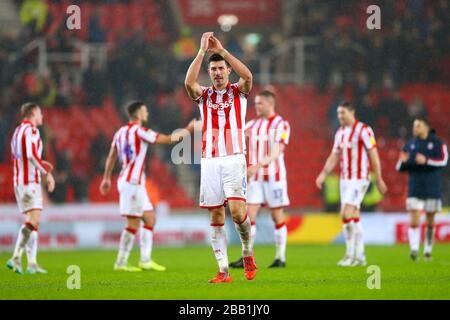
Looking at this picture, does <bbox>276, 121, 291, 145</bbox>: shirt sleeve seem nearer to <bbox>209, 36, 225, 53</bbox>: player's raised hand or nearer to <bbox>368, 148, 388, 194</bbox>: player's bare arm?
<bbox>368, 148, 388, 194</bbox>: player's bare arm

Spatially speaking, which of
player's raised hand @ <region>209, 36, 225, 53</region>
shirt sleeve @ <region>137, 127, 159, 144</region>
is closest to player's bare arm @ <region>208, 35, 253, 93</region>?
player's raised hand @ <region>209, 36, 225, 53</region>

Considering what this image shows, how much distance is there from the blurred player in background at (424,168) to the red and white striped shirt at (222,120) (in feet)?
19.4

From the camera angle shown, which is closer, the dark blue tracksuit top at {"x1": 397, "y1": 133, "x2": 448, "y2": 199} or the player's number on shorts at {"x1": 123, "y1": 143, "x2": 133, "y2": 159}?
the player's number on shorts at {"x1": 123, "y1": 143, "x2": 133, "y2": 159}

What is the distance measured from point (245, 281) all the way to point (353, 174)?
3.96 m

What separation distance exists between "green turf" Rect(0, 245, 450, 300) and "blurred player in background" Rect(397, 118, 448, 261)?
32.2 inches

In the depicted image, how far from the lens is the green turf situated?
8.14 metres

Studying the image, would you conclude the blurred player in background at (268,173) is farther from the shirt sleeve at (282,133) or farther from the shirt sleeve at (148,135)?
the shirt sleeve at (148,135)

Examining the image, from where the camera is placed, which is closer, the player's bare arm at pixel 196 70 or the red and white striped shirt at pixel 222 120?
the player's bare arm at pixel 196 70

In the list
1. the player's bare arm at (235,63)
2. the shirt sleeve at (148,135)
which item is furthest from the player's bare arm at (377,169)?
the player's bare arm at (235,63)

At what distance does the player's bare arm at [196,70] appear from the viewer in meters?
8.62

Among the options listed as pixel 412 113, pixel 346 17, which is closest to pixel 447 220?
pixel 412 113

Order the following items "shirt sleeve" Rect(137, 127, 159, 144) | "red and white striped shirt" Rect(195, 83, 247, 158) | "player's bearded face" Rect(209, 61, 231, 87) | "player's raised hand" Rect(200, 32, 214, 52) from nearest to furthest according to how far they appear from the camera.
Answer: "player's raised hand" Rect(200, 32, 214, 52)
"player's bearded face" Rect(209, 61, 231, 87)
"red and white striped shirt" Rect(195, 83, 247, 158)
"shirt sleeve" Rect(137, 127, 159, 144)

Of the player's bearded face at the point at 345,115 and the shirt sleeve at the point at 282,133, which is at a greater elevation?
the player's bearded face at the point at 345,115

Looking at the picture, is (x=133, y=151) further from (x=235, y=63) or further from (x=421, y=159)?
(x=421, y=159)
